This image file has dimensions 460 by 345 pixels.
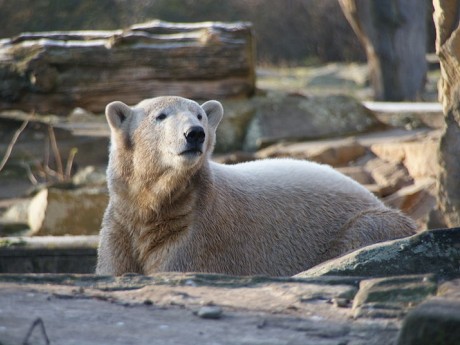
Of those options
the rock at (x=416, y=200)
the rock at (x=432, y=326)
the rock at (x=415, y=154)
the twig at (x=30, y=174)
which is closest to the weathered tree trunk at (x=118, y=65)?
the twig at (x=30, y=174)

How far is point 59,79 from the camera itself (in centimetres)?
1032

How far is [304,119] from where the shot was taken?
11078 mm

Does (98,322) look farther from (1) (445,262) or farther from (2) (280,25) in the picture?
(2) (280,25)

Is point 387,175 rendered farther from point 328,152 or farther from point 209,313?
point 209,313

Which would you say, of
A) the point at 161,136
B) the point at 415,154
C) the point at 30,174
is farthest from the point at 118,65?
the point at 161,136

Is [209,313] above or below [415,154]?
above

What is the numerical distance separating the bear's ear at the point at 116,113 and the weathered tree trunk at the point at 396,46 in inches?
334

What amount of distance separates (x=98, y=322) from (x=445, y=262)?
1.74 m

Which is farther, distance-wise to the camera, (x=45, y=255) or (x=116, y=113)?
(x=45, y=255)

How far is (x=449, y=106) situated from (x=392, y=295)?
285 cm

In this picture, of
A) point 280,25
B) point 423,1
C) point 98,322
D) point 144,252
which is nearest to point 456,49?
point 144,252

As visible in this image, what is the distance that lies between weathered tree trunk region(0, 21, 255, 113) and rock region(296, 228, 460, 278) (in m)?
6.37

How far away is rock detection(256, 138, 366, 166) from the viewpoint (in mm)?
Answer: 9516

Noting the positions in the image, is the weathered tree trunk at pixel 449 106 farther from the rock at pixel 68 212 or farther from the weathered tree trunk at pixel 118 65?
the weathered tree trunk at pixel 118 65
